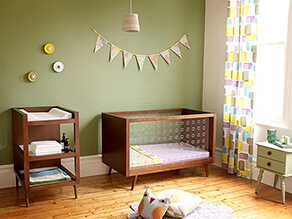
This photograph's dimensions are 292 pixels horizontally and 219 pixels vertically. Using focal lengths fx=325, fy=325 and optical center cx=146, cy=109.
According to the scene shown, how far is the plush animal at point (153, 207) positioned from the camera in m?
2.57

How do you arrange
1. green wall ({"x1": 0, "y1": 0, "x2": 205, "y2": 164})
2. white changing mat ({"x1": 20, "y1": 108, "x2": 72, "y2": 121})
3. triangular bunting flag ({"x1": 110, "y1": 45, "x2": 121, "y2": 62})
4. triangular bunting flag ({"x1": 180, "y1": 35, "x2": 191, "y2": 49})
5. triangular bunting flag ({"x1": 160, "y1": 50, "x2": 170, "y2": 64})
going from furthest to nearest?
1. triangular bunting flag ({"x1": 180, "y1": 35, "x2": 191, "y2": 49})
2. triangular bunting flag ({"x1": 160, "y1": 50, "x2": 170, "y2": 64})
3. triangular bunting flag ({"x1": 110, "y1": 45, "x2": 121, "y2": 62})
4. green wall ({"x1": 0, "y1": 0, "x2": 205, "y2": 164})
5. white changing mat ({"x1": 20, "y1": 108, "x2": 72, "y2": 121})

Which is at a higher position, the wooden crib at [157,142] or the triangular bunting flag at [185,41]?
the triangular bunting flag at [185,41]

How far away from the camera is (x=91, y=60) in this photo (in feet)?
12.1

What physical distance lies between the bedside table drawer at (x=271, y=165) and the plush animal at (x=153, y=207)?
1126 millimetres

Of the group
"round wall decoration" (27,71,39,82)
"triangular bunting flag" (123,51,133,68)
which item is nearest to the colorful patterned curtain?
"triangular bunting flag" (123,51,133,68)

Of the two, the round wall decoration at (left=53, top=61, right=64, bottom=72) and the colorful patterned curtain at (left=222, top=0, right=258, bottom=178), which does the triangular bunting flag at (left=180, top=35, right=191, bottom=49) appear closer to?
the colorful patterned curtain at (left=222, top=0, right=258, bottom=178)

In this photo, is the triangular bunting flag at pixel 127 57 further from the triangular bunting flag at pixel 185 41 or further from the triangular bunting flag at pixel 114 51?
the triangular bunting flag at pixel 185 41

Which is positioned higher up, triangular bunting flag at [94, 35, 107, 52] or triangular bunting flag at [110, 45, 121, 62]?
triangular bunting flag at [94, 35, 107, 52]

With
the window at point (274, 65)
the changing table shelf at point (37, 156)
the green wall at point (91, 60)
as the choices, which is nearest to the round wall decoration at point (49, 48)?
the green wall at point (91, 60)

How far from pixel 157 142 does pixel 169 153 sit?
0.27m

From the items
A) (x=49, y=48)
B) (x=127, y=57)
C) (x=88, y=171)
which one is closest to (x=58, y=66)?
(x=49, y=48)

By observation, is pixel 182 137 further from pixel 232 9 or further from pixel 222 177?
pixel 232 9

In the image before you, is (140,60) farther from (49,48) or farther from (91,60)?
(49,48)

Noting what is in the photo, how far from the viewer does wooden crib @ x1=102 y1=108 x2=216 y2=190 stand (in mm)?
3346
